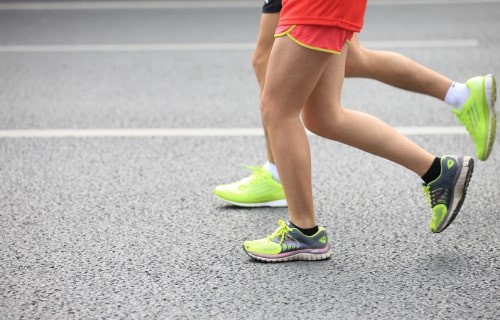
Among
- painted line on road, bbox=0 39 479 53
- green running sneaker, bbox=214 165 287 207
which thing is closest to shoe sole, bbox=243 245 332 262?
green running sneaker, bbox=214 165 287 207

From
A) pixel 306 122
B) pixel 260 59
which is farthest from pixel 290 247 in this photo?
pixel 260 59

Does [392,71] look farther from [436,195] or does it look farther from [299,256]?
[299,256]

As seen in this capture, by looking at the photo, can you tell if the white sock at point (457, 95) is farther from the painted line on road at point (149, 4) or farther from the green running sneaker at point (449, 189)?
the painted line on road at point (149, 4)

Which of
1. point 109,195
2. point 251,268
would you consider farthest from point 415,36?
point 251,268

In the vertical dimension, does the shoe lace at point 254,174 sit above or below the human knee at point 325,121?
below

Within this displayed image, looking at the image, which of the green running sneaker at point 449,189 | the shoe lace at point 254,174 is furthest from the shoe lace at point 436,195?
the shoe lace at point 254,174

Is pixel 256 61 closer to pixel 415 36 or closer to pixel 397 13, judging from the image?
pixel 415 36

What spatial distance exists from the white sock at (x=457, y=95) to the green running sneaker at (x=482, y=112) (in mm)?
19

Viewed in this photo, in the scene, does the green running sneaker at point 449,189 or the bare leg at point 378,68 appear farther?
the bare leg at point 378,68

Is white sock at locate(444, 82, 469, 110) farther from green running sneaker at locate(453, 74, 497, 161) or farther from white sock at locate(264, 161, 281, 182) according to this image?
white sock at locate(264, 161, 281, 182)

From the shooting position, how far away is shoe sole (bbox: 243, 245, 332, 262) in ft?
9.50

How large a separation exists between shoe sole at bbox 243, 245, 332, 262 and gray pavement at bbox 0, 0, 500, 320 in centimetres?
3

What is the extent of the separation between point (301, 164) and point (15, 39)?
533 cm

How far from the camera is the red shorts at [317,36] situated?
8.58ft
